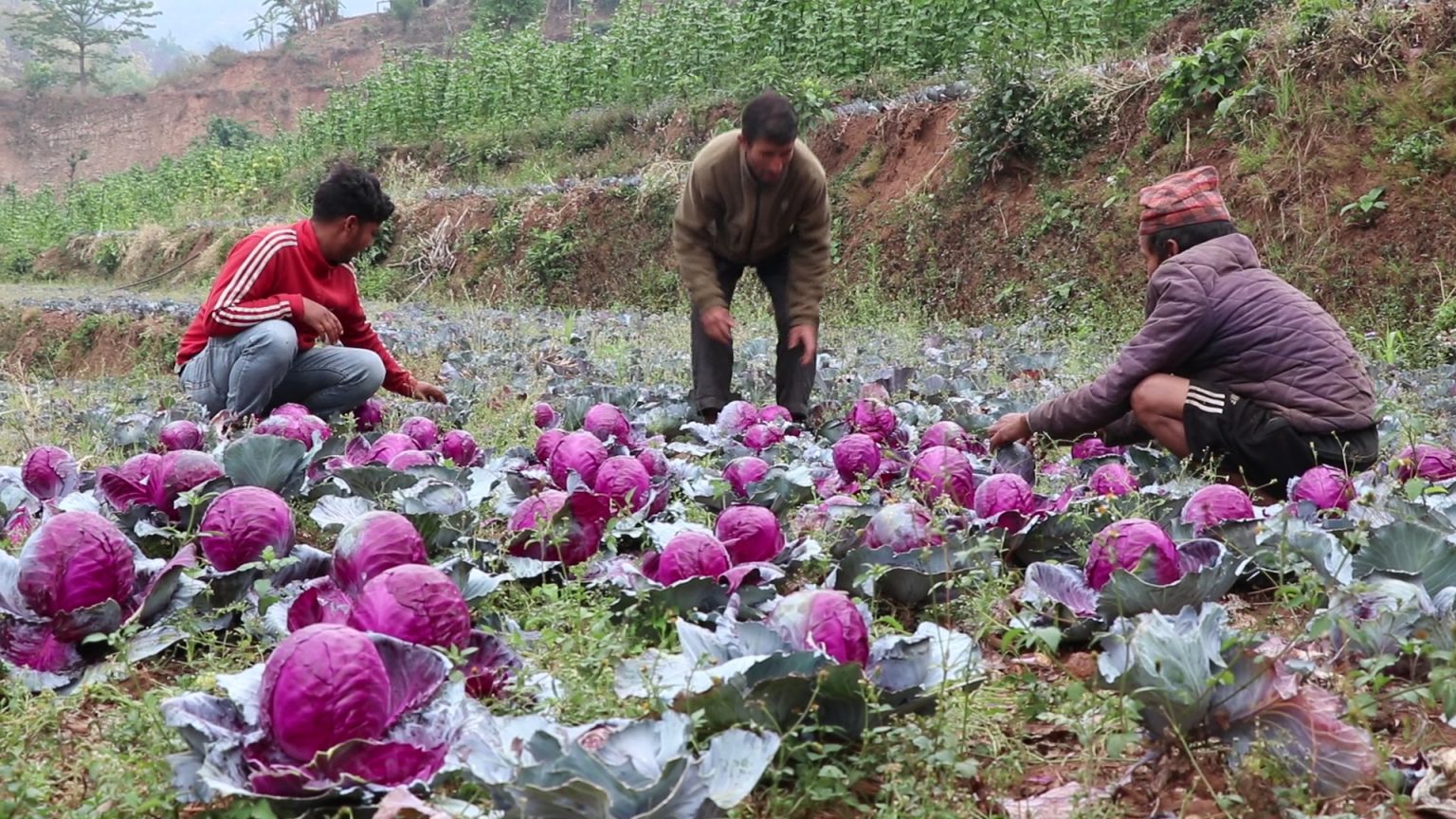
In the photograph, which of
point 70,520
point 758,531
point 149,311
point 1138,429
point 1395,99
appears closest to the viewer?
point 70,520

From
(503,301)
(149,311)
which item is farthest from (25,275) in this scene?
(503,301)

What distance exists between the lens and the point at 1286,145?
9.20 m

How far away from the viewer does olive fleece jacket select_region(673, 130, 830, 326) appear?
5223 millimetres

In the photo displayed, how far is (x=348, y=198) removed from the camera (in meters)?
4.96

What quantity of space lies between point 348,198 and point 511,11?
36.8 meters

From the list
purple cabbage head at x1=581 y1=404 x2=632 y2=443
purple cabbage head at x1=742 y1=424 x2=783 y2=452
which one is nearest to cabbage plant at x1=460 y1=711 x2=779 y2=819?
purple cabbage head at x1=581 y1=404 x2=632 y2=443

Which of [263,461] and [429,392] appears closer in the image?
[263,461]

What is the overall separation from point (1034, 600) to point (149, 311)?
13946 mm

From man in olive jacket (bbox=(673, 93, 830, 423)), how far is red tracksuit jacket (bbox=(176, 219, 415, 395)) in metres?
1.39

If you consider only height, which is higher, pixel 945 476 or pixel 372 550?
pixel 372 550

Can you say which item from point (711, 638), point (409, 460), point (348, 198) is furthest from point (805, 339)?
point (711, 638)

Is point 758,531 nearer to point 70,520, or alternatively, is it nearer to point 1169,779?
point 1169,779

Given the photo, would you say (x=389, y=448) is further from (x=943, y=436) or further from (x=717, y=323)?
(x=717, y=323)

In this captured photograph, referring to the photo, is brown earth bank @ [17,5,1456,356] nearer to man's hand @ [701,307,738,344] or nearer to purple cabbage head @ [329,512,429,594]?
man's hand @ [701,307,738,344]
